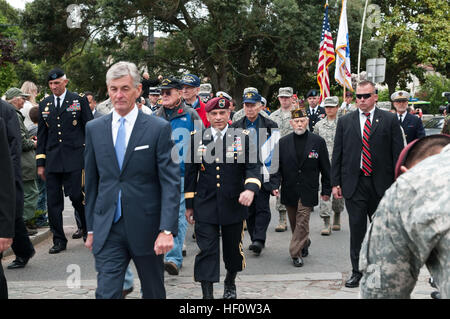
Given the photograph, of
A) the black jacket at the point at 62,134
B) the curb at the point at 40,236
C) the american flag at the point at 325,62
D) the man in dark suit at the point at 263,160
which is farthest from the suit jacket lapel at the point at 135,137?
the american flag at the point at 325,62

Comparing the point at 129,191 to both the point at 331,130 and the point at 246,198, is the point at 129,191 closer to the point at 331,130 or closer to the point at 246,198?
the point at 246,198

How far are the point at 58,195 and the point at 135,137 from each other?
4203 mm

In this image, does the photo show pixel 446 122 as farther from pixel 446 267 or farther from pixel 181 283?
pixel 446 267

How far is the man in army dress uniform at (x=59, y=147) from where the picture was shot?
7914 millimetres

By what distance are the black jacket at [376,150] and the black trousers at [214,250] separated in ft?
4.66

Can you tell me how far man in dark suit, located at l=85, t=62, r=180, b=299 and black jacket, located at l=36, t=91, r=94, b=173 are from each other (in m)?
3.87

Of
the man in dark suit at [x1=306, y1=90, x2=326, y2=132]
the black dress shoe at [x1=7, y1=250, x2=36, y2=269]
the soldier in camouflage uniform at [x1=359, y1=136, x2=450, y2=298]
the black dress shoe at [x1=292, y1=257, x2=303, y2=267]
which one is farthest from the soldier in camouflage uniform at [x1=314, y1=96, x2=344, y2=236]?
the soldier in camouflage uniform at [x1=359, y1=136, x2=450, y2=298]

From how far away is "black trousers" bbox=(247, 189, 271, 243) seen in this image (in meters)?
7.90

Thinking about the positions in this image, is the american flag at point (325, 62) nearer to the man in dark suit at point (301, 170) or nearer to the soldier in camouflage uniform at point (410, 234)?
the man in dark suit at point (301, 170)

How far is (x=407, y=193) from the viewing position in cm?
188

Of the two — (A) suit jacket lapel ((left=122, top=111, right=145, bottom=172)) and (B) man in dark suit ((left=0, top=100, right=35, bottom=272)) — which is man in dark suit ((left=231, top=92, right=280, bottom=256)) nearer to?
(B) man in dark suit ((left=0, top=100, right=35, bottom=272))
